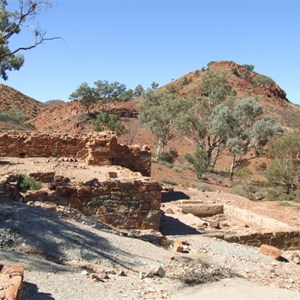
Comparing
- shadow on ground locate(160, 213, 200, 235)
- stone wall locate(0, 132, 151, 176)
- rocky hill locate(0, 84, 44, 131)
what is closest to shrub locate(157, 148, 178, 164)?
stone wall locate(0, 132, 151, 176)

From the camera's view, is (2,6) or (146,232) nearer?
(146,232)

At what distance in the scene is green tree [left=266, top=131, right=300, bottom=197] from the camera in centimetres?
2085

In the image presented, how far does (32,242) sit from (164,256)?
2079 mm

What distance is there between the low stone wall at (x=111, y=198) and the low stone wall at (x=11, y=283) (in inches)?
175

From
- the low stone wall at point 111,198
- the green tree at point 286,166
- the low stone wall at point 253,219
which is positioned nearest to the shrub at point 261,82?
the green tree at point 286,166

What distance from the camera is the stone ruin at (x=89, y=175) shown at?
895 cm

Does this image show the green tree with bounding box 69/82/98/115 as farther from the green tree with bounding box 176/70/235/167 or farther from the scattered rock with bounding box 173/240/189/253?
the scattered rock with bounding box 173/240/189/253

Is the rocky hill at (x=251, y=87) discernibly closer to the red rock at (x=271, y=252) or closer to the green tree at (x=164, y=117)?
the green tree at (x=164, y=117)

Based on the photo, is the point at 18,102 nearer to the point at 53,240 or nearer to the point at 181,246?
the point at 181,246

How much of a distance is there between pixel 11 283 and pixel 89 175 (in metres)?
8.43

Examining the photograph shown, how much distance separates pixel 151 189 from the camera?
30.7 ft

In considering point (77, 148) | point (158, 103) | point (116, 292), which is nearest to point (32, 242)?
point (116, 292)

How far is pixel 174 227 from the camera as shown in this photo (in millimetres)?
10875

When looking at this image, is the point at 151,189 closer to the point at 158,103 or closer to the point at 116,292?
the point at 116,292
